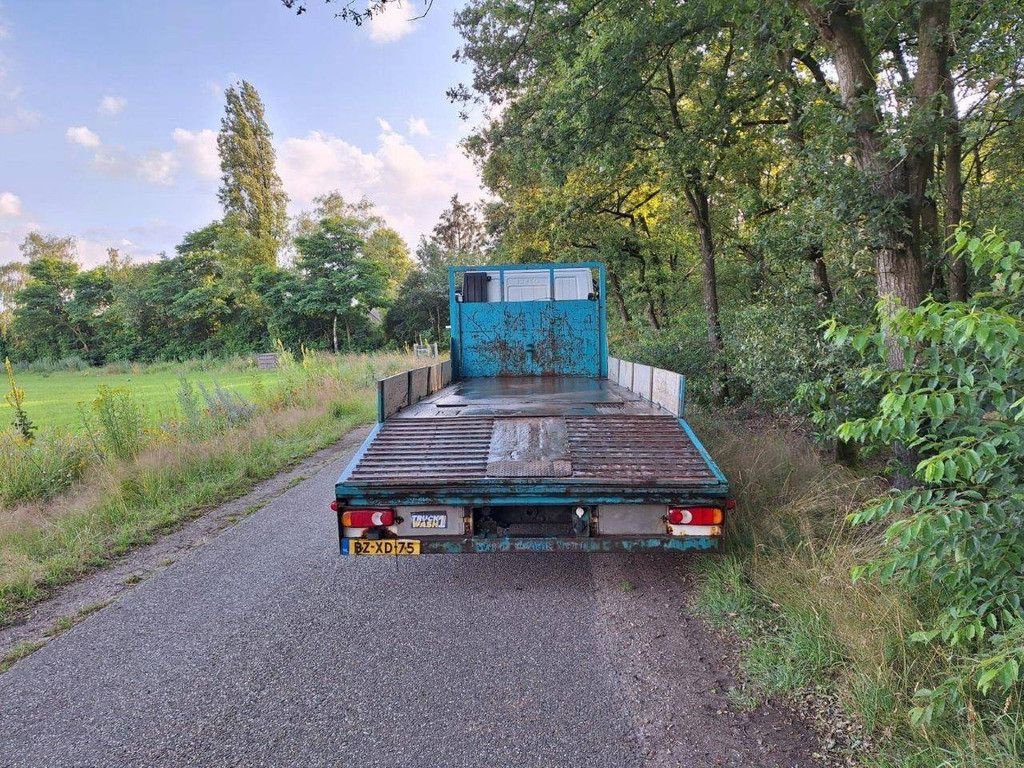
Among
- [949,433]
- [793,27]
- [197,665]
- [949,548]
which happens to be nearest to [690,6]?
[793,27]

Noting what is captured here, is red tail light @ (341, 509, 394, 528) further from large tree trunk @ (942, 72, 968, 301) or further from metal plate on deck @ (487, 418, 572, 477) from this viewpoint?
large tree trunk @ (942, 72, 968, 301)

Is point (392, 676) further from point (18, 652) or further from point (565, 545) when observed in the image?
point (18, 652)

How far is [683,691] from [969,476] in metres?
1.58

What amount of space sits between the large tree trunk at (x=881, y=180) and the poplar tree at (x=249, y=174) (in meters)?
45.0

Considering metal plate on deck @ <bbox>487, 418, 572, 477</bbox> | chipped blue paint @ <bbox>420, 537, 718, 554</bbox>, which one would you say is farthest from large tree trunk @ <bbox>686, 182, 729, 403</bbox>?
chipped blue paint @ <bbox>420, 537, 718, 554</bbox>

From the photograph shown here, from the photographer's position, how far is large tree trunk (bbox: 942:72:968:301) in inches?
173

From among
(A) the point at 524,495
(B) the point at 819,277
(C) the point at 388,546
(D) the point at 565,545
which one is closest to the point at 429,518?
(C) the point at 388,546

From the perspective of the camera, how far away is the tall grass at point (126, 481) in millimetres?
4480

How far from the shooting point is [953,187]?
6.59 m

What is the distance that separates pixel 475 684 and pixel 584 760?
2.31ft

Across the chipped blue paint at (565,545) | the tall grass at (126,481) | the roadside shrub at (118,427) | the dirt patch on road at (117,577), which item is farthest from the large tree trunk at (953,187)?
the roadside shrub at (118,427)

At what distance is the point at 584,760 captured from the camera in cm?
223

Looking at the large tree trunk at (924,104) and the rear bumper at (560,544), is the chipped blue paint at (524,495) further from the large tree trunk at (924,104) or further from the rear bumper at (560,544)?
the large tree trunk at (924,104)

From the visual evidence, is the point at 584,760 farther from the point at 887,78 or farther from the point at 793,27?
the point at 887,78
